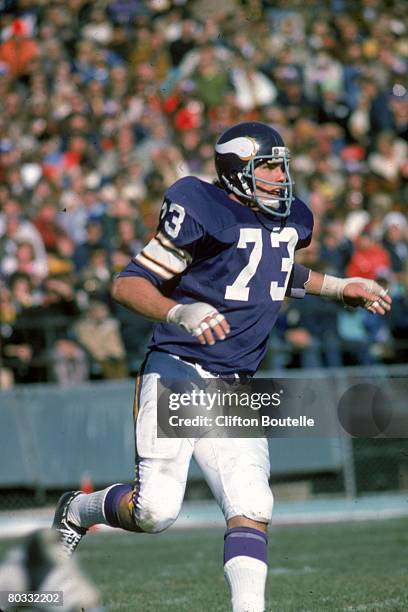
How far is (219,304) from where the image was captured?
15.3 feet

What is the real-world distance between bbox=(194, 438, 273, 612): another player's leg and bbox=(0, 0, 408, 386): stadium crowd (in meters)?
5.91

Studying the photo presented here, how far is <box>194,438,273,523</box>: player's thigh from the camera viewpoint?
446cm

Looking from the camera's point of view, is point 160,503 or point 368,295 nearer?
point 160,503

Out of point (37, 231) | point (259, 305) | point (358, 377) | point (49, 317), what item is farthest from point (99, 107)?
point (259, 305)

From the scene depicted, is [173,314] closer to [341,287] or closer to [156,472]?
[156,472]

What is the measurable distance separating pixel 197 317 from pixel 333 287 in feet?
3.96

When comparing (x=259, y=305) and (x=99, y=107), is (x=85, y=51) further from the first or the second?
(x=259, y=305)

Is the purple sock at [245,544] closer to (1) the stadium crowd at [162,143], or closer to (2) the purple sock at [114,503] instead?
(2) the purple sock at [114,503]

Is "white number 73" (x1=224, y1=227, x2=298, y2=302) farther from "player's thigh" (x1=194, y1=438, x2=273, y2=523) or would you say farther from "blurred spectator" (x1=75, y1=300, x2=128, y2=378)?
"blurred spectator" (x1=75, y1=300, x2=128, y2=378)

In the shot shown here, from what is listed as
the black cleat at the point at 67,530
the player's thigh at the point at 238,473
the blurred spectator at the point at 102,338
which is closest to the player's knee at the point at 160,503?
the player's thigh at the point at 238,473

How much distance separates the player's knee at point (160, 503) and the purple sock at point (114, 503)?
6.6 inches

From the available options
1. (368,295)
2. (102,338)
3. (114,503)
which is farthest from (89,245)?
(114,503)

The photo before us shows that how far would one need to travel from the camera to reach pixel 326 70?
43.9ft

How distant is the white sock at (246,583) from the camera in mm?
4238
